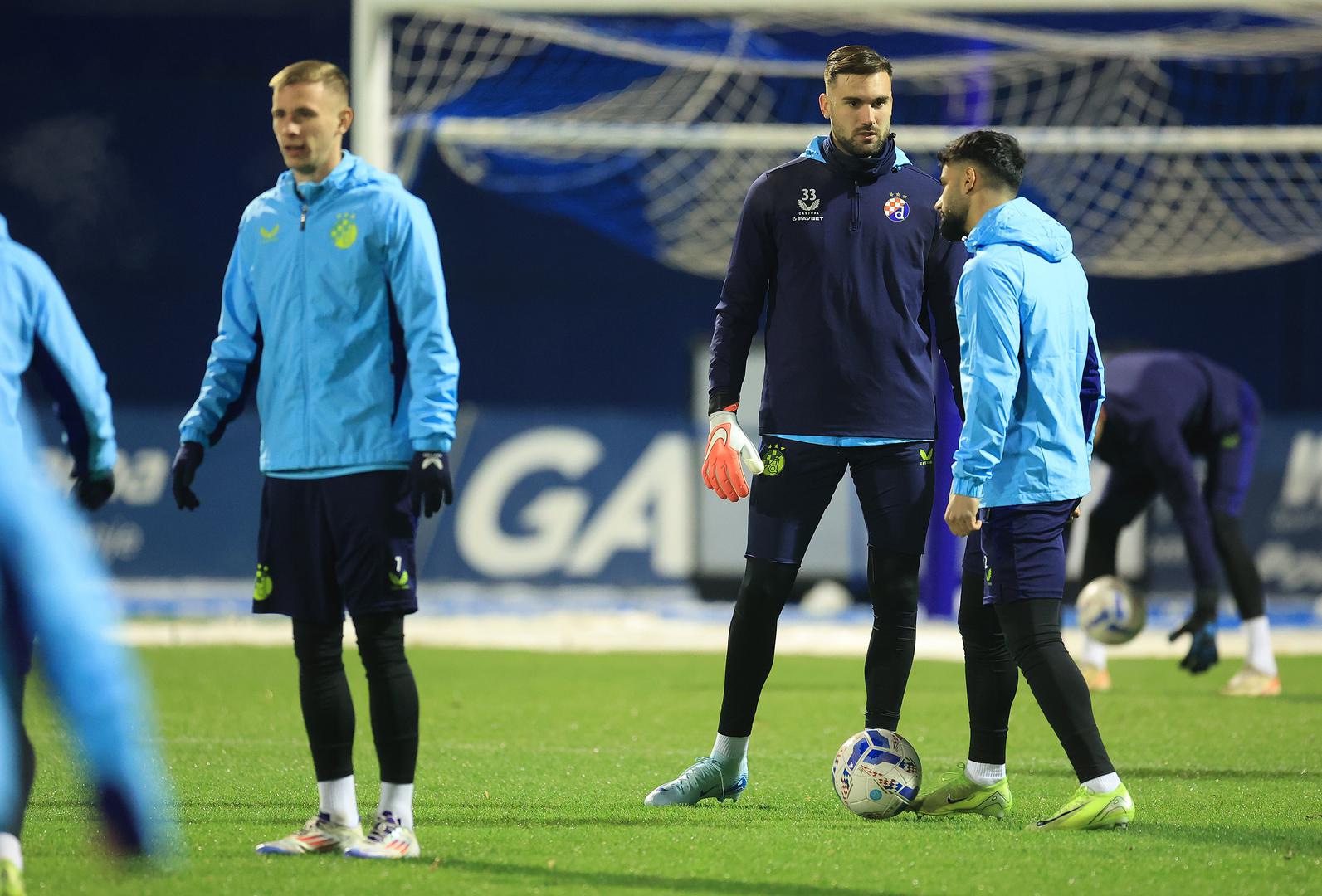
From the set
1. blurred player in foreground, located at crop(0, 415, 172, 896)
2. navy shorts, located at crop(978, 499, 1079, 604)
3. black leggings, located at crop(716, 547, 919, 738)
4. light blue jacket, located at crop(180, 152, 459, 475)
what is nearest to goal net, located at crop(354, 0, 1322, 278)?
black leggings, located at crop(716, 547, 919, 738)

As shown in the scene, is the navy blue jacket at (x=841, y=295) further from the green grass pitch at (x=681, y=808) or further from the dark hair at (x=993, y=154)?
the green grass pitch at (x=681, y=808)

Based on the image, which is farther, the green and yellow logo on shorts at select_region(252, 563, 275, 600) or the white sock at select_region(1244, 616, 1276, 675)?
the white sock at select_region(1244, 616, 1276, 675)

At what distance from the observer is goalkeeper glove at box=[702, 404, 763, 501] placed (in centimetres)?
510

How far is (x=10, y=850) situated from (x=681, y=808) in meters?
2.08

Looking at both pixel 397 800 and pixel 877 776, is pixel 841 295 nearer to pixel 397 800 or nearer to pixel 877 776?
pixel 877 776

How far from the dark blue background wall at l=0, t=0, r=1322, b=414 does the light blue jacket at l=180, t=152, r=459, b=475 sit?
13587 mm

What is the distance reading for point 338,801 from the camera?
172 inches

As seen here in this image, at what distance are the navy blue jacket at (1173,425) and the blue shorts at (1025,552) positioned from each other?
3.64 metres

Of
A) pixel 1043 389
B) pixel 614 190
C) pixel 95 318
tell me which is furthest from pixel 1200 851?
pixel 95 318

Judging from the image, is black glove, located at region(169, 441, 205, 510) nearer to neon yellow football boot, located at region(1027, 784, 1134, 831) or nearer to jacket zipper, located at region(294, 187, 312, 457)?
jacket zipper, located at region(294, 187, 312, 457)

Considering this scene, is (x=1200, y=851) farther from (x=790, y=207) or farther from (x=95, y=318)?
(x=95, y=318)

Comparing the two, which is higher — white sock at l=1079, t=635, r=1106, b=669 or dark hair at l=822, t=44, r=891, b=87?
dark hair at l=822, t=44, r=891, b=87

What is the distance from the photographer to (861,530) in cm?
1442

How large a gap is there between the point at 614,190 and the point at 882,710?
1093 cm
